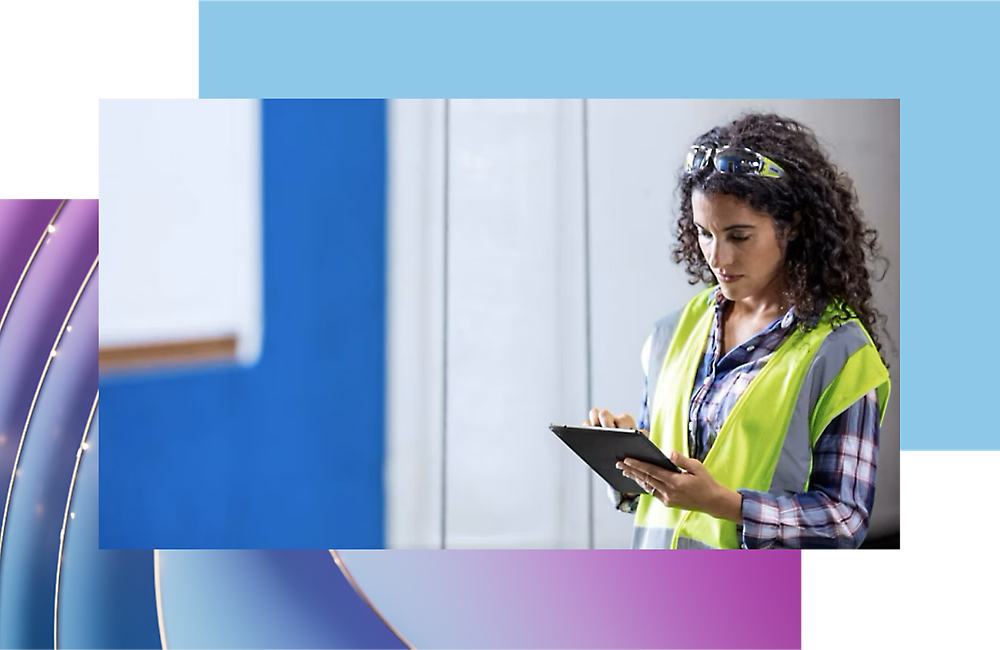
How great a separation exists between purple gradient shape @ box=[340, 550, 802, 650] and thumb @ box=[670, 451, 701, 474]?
34 cm

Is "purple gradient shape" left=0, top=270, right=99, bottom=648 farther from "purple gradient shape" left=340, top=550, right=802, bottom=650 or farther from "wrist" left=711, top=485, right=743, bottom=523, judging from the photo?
"wrist" left=711, top=485, right=743, bottom=523

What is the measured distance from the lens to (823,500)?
336cm

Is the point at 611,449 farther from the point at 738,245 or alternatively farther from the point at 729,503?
the point at 738,245

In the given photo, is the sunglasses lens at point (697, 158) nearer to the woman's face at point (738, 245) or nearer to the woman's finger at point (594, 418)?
the woman's face at point (738, 245)

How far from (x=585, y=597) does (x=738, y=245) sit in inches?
44.0

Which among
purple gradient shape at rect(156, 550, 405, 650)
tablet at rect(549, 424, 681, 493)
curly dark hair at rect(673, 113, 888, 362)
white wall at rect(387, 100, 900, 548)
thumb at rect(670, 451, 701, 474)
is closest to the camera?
tablet at rect(549, 424, 681, 493)

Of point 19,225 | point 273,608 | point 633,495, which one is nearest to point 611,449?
point 633,495

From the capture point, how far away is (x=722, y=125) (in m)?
3.51

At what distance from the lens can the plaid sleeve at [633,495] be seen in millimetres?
3506

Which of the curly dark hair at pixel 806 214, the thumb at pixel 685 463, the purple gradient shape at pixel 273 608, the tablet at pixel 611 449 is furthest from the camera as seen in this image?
the purple gradient shape at pixel 273 608

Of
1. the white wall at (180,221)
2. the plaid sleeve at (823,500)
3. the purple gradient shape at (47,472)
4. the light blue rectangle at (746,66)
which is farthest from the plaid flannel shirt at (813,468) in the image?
the purple gradient shape at (47,472)

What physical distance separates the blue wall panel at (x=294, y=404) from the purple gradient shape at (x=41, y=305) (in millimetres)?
323

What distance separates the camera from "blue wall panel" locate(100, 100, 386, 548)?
352 centimetres

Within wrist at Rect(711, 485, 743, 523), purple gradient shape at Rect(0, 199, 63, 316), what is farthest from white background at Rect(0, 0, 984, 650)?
wrist at Rect(711, 485, 743, 523)
